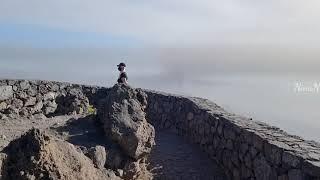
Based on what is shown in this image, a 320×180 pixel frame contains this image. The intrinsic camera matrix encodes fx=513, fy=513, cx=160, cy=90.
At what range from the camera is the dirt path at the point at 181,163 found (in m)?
10.2

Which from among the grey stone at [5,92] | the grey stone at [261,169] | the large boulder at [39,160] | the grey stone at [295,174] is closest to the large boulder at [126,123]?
the grey stone at [261,169]

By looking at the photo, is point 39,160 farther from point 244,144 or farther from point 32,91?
point 32,91

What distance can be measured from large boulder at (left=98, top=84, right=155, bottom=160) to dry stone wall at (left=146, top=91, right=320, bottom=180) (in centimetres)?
164

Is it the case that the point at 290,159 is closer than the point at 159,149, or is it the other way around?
the point at 290,159

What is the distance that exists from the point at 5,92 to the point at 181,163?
6763 mm

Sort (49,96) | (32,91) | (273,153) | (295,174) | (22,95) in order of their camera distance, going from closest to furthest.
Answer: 1. (295,174)
2. (273,153)
3. (22,95)
4. (32,91)
5. (49,96)

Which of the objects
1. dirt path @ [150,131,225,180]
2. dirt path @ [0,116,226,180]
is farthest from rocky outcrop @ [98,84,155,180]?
dirt path @ [150,131,225,180]

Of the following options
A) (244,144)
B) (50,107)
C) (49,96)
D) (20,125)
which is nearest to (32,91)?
(49,96)

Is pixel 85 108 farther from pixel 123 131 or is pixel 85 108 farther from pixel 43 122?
pixel 123 131

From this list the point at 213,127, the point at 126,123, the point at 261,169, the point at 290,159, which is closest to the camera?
the point at 290,159

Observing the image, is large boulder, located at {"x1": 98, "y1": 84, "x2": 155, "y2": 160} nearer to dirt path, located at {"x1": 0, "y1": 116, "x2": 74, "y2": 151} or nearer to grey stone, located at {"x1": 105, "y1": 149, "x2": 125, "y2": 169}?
grey stone, located at {"x1": 105, "y1": 149, "x2": 125, "y2": 169}

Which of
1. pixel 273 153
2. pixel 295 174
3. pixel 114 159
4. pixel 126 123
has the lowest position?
pixel 114 159

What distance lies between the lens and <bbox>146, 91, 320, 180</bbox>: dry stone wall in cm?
690

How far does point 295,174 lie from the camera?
6703mm
